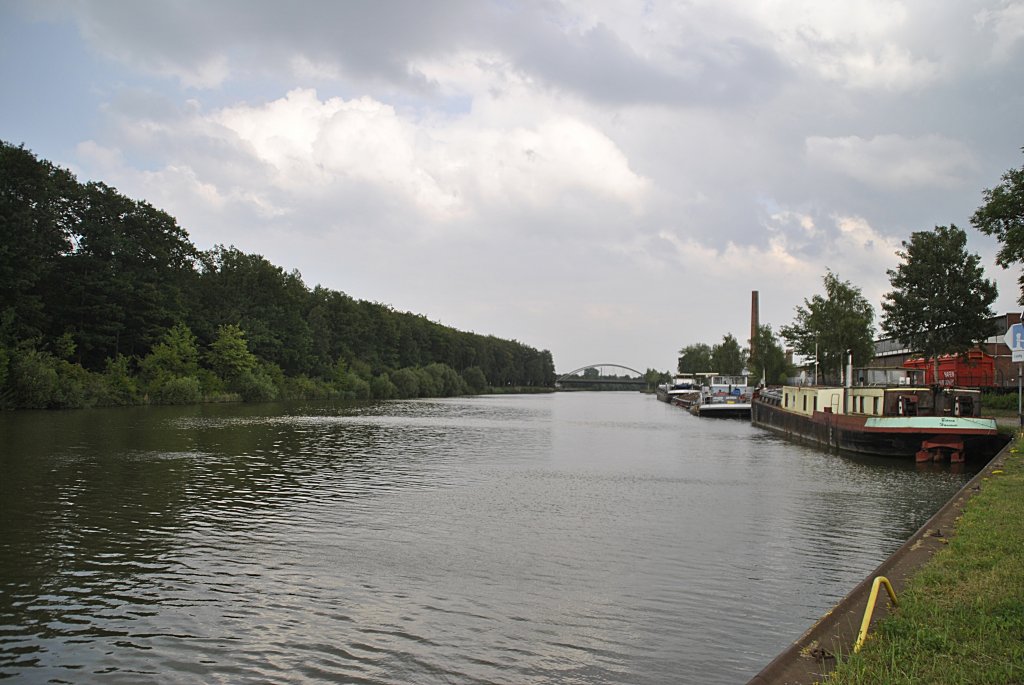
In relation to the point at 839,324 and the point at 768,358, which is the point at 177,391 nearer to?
the point at 839,324

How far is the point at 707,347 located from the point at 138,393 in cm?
14577

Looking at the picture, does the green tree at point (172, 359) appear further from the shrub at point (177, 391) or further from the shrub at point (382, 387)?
the shrub at point (382, 387)

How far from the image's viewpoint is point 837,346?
60.3 meters

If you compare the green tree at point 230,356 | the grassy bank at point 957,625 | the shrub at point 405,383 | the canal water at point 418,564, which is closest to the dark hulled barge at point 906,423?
the canal water at point 418,564

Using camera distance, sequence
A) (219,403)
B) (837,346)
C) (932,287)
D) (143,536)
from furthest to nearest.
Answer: (219,403) → (837,346) → (932,287) → (143,536)

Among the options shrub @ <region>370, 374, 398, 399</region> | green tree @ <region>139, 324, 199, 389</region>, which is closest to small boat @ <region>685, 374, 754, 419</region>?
shrub @ <region>370, 374, 398, 399</region>

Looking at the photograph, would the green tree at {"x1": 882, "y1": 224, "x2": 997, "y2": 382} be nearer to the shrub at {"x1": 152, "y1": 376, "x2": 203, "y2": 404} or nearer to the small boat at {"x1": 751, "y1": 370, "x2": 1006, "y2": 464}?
the small boat at {"x1": 751, "y1": 370, "x2": 1006, "y2": 464}

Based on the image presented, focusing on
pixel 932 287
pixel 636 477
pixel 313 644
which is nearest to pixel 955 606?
pixel 313 644

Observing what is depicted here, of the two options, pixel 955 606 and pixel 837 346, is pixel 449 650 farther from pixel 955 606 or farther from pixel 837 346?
pixel 837 346

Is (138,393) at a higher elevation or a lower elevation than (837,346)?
lower

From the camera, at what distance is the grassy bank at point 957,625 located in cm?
578

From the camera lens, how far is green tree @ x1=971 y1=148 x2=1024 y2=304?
21.1 meters

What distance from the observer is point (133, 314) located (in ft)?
230

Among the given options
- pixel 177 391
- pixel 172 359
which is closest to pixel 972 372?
pixel 177 391
